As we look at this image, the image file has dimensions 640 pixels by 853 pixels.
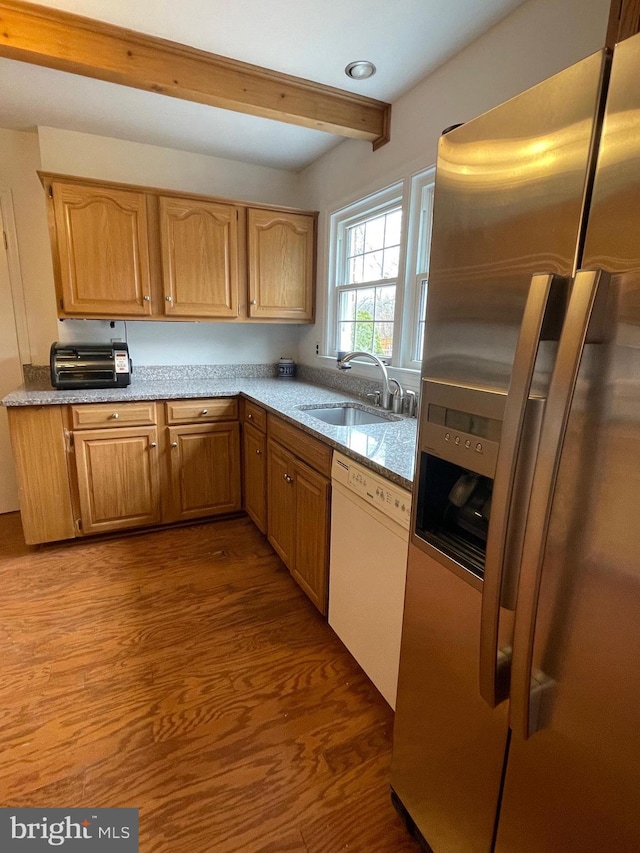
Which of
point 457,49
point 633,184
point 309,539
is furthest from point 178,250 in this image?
point 633,184

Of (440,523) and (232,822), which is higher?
(440,523)

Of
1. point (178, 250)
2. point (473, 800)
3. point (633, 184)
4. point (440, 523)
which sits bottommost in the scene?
point (473, 800)

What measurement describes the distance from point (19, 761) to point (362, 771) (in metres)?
1.08

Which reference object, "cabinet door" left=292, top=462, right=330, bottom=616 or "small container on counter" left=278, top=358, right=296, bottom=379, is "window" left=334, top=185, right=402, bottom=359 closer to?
"small container on counter" left=278, top=358, right=296, bottom=379

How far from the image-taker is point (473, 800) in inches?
37.2

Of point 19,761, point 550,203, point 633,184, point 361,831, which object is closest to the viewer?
point 633,184

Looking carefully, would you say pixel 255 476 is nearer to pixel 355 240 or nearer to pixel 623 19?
pixel 355 240

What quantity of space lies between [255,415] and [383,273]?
1.15 meters

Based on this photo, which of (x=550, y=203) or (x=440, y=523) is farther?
(x=440, y=523)

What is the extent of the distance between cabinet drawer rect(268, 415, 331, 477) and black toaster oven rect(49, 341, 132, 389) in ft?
3.61

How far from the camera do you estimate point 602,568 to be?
653 mm

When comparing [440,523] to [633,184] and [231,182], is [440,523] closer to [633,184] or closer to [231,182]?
[633,184]

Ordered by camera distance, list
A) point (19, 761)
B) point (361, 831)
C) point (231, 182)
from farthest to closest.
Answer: point (231, 182) → point (19, 761) → point (361, 831)

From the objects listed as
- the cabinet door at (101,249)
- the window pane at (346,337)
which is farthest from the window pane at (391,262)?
the cabinet door at (101,249)
